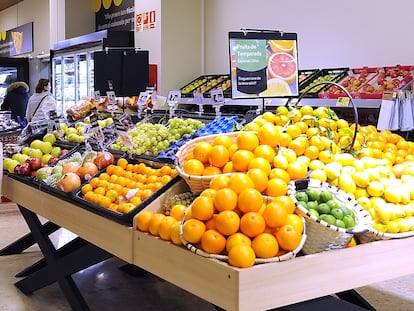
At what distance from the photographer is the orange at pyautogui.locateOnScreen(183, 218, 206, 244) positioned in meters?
1.92

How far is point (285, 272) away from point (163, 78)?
640 cm

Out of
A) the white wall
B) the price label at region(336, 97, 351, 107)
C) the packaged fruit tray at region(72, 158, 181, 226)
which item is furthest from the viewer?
the white wall

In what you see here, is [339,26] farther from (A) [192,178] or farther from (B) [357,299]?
(A) [192,178]

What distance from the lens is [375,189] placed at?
2.27 m

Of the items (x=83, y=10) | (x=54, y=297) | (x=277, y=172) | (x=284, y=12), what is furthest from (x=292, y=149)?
(x=83, y=10)

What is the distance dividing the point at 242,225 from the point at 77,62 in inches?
332

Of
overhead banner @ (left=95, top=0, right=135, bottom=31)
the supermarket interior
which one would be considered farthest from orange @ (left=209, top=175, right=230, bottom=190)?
overhead banner @ (left=95, top=0, right=135, bottom=31)

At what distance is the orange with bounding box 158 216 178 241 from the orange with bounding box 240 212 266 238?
1.05ft

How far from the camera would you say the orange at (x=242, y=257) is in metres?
1.76

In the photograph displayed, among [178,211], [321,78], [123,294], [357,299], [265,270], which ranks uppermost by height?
[321,78]

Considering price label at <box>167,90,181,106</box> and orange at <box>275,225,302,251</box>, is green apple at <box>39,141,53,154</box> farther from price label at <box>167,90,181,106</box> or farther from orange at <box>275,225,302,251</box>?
orange at <box>275,225,302,251</box>

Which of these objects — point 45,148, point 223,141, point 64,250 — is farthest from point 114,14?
point 223,141

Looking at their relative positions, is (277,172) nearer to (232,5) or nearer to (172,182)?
(172,182)

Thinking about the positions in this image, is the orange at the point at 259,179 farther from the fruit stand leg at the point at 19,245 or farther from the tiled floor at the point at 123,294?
the fruit stand leg at the point at 19,245
